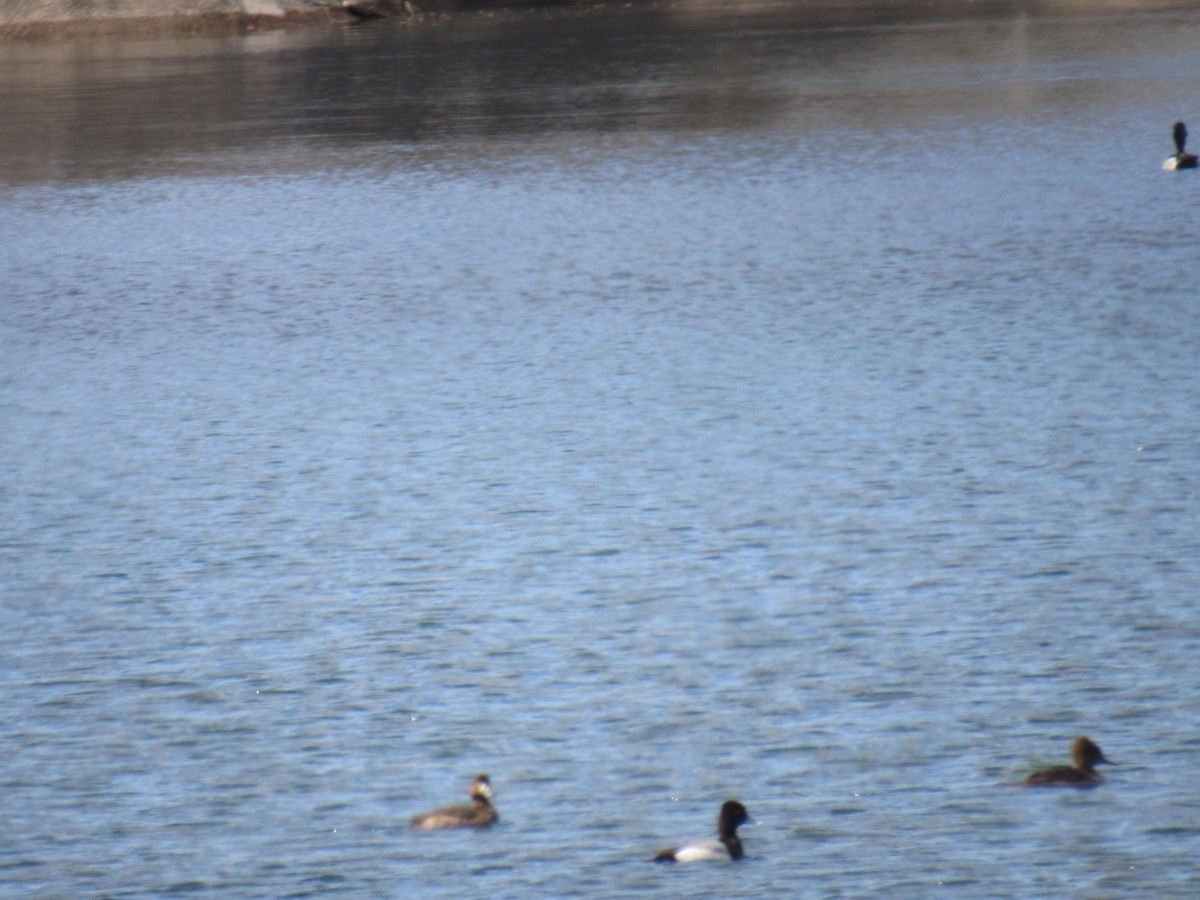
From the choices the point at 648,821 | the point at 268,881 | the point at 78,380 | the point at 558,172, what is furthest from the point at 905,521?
the point at 558,172

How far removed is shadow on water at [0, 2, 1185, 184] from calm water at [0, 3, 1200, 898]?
590 cm

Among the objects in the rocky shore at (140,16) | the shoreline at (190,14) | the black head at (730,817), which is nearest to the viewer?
the black head at (730,817)

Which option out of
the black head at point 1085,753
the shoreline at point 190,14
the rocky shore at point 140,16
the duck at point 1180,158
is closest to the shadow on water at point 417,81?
the shoreline at point 190,14

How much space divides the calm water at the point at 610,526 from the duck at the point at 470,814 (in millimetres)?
70

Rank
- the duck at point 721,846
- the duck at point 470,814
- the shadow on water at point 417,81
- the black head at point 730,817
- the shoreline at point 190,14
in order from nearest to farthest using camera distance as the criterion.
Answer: the duck at point 721,846
the black head at point 730,817
the duck at point 470,814
the shadow on water at point 417,81
the shoreline at point 190,14

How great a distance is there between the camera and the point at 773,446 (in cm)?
1587

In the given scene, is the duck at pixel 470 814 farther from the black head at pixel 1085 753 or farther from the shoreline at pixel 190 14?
the shoreline at pixel 190 14

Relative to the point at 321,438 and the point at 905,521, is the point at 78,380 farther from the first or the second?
the point at 905,521

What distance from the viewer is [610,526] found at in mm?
14188

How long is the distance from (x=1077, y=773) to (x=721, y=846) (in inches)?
71.4

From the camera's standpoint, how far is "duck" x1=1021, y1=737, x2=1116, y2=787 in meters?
9.73

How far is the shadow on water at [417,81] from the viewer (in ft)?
120

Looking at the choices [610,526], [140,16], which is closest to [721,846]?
[610,526]

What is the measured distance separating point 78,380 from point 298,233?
7.91 metres
